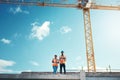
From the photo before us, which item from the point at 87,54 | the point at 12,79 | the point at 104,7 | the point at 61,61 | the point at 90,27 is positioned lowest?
the point at 12,79

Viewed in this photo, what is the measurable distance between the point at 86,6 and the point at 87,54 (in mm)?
6787

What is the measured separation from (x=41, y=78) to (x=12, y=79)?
1.85 meters

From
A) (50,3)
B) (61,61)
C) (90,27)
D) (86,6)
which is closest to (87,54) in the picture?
(90,27)

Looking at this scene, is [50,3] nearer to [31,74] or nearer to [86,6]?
[86,6]

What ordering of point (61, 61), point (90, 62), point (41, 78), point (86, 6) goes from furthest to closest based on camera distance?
point (86, 6) → point (90, 62) → point (61, 61) → point (41, 78)

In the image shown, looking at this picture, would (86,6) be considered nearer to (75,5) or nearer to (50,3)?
(75,5)

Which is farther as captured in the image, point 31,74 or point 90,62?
point 90,62

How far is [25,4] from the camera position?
32.4 m

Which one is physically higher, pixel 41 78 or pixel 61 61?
pixel 61 61

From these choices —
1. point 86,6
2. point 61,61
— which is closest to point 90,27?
point 86,6

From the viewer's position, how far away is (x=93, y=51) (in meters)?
30.7

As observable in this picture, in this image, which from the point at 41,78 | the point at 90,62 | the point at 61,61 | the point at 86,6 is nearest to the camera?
the point at 41,78

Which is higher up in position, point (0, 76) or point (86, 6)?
point (86, 6)

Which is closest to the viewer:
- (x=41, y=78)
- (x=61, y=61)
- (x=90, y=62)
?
(x=41, y=78)
